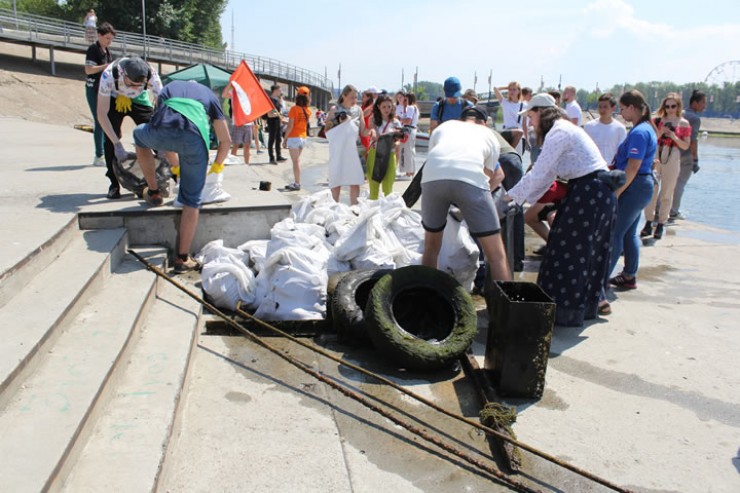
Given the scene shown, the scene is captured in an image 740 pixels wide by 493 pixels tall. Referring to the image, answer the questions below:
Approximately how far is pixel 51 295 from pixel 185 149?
1.79m

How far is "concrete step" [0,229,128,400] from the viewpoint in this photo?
8.28ft

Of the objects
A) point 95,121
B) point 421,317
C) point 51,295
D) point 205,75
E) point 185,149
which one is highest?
point 205,75

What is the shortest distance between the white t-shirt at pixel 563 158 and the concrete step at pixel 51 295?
3256 millimetres

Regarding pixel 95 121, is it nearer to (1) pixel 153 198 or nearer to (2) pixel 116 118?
(2) pixel 116 118

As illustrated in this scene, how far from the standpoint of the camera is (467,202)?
13.9 ft

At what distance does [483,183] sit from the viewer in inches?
166

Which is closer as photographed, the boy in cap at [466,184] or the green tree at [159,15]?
the boy in cap at [466,184]

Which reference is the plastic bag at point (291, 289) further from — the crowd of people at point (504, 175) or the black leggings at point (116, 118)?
the black leggings at point (116, 118)

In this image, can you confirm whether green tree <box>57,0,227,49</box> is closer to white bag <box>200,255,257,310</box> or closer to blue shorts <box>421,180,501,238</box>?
white bag <box>200,255,257,310</box>

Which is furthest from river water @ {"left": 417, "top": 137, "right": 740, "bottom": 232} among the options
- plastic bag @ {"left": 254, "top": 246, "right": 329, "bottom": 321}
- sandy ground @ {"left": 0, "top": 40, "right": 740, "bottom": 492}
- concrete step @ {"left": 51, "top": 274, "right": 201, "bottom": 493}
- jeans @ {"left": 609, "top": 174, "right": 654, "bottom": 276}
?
concrete step @ {"left": 51, "top": 274, "right": 201, "bottom": 493}

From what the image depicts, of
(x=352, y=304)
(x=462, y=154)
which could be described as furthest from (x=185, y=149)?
(x=462, y=154)

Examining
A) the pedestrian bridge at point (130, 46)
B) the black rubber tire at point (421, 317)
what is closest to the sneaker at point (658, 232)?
the black rubber tire at point (421, 317)

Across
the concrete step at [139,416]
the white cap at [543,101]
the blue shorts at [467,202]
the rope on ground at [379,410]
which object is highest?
the white cap at [543,101]

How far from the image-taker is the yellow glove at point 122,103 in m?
5.47
